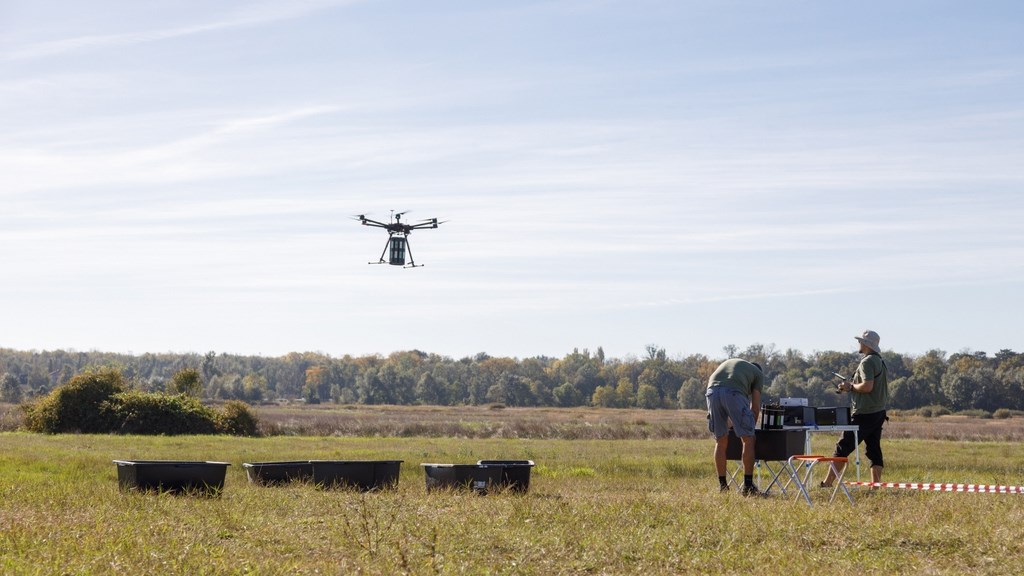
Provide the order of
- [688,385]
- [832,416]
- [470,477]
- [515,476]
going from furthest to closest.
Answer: [688,385] → [515,476] → [832,416] → [470,477]

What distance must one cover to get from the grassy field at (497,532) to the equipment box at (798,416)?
134cm

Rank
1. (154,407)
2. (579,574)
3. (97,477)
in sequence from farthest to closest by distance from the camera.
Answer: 1. (154,407)
2. (97,477)
3. (579,574)

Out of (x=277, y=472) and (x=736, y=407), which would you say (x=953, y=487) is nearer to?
(x=736, y=407)

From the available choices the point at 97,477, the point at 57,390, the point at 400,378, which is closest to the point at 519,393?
the point at 400,378

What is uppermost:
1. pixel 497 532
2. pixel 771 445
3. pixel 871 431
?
pixel 871 431

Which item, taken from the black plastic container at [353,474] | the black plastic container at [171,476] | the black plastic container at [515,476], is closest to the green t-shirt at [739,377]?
the black plastic container at [515,476]

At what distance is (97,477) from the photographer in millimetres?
19594

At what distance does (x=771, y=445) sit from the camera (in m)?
15.9

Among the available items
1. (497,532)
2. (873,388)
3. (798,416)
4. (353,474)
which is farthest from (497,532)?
(873,388)

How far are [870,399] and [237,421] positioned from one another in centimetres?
3573

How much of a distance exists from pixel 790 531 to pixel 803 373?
141 metres

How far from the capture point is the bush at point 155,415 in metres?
46.8

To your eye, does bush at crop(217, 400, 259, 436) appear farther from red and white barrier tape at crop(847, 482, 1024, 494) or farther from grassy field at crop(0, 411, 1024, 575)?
red and white barrier tape at crop(847, 482, 1024, 494)

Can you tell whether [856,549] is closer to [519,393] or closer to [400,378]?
[519,393]
